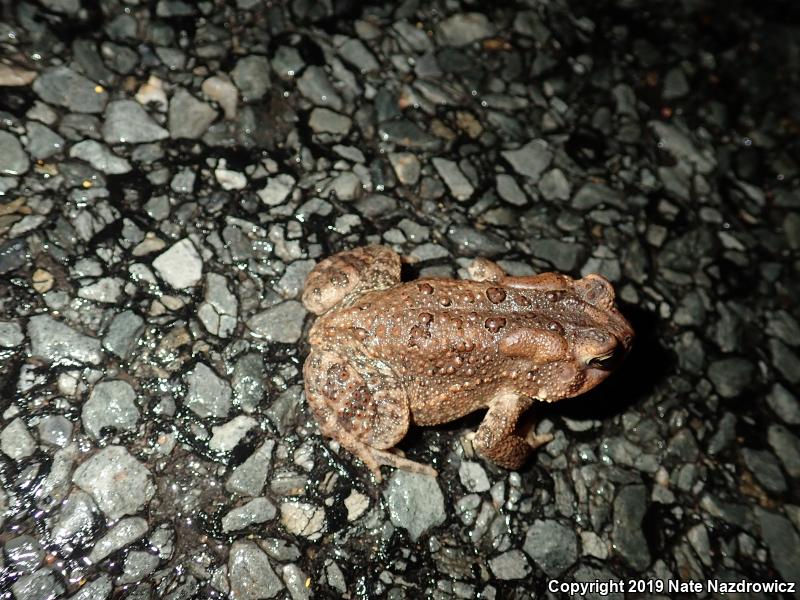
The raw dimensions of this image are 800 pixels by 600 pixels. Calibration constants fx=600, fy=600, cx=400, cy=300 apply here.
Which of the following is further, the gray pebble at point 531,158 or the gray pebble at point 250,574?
the gray pebble at point 531,158

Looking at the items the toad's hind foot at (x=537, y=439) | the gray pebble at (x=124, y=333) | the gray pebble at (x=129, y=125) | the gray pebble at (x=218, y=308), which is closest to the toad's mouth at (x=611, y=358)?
the toad's hind foot at (x=537, y=439)

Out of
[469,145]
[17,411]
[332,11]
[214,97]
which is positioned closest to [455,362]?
[469,145]

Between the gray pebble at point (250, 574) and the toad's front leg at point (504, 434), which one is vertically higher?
the toad's front leg at point (504, 434)

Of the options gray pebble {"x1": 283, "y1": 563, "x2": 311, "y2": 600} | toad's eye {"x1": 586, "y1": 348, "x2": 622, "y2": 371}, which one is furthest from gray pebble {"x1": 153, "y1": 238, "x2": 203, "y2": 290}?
toad's eye {"x1": 586, "y1": 348, "x2": 622, "y2": 371}

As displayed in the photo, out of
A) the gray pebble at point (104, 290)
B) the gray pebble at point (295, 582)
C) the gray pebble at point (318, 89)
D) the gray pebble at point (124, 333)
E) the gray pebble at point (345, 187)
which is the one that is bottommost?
the gray pebble at point (295, 582)

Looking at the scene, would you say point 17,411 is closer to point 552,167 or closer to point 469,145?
point 469,145

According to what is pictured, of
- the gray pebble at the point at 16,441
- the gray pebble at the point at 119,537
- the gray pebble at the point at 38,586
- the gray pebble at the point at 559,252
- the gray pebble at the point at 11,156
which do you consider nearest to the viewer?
the gray pebble at the point at 38,586

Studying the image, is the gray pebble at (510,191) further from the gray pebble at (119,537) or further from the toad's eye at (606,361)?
the gray pebble at (119,537)

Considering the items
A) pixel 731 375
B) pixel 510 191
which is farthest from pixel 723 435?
pixel 510 191
